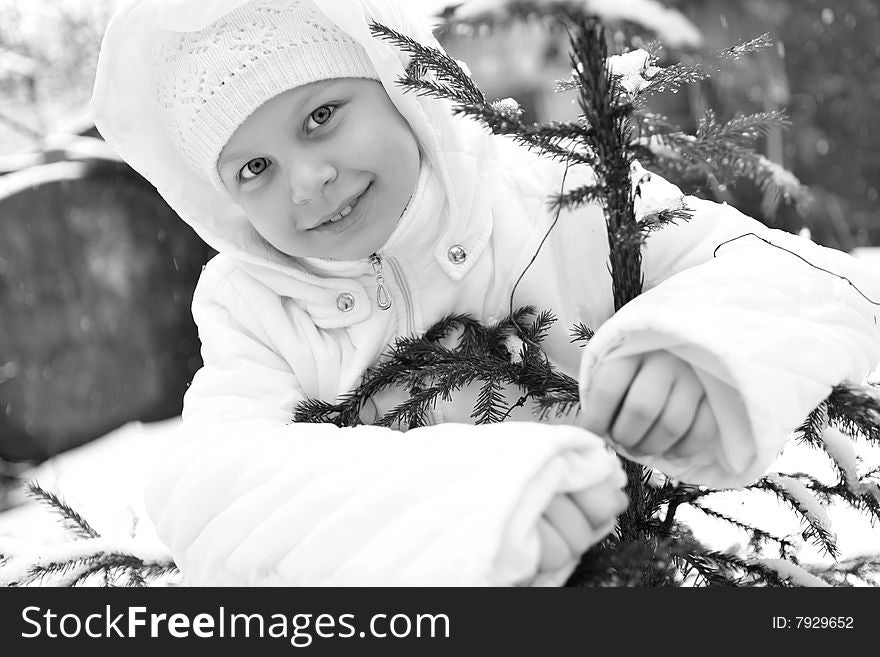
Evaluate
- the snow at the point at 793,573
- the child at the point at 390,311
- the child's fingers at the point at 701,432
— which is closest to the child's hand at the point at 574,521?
the child at the point at 390,311

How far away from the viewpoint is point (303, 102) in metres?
0.94

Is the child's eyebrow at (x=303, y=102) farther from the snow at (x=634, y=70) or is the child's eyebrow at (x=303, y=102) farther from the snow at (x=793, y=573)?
the snow at (x=793, y=573)

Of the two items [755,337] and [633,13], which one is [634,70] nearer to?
[633,13]

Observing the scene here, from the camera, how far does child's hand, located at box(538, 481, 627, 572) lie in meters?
0.60

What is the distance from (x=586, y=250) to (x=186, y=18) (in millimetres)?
582

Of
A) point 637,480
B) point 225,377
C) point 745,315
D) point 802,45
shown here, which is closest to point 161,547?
point 225,377

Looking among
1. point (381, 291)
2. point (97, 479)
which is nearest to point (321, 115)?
point (381, 291)

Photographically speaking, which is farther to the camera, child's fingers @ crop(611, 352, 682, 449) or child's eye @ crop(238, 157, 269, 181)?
child's eye @ crop(238, 157, 269, 181)

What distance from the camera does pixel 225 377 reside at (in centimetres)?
100

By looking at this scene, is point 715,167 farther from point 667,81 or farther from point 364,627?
point 364,627

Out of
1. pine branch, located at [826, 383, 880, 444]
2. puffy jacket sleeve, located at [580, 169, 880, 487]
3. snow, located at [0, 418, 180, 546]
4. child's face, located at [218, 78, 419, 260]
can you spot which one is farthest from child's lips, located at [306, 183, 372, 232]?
snow, located at [0, 418, 180, 546]

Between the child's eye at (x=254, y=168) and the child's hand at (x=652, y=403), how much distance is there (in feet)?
1.70

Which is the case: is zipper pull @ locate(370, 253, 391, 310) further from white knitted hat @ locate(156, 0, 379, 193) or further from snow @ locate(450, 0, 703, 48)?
snow @ locate(450, 0, 703, 48)

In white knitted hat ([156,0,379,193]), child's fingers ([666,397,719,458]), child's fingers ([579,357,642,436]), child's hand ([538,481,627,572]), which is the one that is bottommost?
child's hand ([538,481,627,572])
